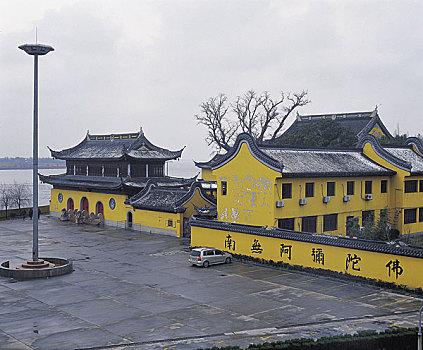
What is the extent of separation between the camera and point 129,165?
58.9 meters

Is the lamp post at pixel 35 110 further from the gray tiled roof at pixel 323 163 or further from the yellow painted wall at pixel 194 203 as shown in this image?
the yellow painted wall at pixel 194 203

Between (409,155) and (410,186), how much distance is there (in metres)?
4.93

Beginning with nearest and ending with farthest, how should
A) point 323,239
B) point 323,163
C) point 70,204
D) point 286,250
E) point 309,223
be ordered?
point 323,239 → point 286,250 → point 309,223 → point 323,163 → point 70,204

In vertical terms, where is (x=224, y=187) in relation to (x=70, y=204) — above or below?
above

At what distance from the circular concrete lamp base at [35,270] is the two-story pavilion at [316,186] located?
1369 cm

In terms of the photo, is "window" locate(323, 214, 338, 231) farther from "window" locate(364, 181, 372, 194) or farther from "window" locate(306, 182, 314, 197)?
"window" locate(364, 181, 372, 194)

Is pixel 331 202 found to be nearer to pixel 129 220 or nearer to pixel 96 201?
pixel 129 220

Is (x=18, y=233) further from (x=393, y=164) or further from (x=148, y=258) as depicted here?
(x=393, y=164)

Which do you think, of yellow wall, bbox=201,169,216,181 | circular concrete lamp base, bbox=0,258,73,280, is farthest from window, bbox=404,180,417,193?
yellow wall, bbox=201,169,216,181

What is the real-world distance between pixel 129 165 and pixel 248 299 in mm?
35386

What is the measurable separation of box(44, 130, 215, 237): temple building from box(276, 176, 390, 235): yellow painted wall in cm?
1228

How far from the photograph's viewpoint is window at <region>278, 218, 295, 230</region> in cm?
3841

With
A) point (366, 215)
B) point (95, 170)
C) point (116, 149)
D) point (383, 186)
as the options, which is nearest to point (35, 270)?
point (366, 215)

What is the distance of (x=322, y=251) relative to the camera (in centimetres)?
3078
